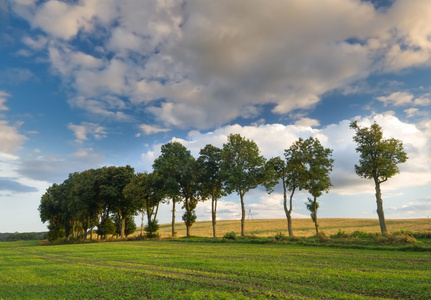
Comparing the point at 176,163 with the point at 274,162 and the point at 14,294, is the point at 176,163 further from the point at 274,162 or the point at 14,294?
the point at 14,294

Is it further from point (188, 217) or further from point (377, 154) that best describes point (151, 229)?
point (377, 154)

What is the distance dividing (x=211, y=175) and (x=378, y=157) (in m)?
39.2

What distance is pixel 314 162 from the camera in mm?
59562

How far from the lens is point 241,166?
67375 millimetres

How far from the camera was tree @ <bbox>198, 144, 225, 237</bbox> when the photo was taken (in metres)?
73.2

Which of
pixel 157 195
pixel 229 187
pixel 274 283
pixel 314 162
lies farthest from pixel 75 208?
pixel 274 283

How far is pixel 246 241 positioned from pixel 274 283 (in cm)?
3719

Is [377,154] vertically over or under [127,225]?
over

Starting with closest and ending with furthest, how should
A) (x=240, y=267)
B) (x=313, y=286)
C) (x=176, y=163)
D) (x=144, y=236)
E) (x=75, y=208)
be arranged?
(x=313, y=286) → (x=240, y=267) → (x=176, y=163) → (x=144, y=236) → (x=75, y=208)

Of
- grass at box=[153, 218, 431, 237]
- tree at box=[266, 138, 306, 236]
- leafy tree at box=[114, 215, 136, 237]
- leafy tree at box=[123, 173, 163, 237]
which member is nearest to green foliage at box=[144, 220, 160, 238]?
leafy tree at box=[123, 173, 163, 237]

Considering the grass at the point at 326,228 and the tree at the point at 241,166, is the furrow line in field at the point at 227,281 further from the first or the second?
the grass at the point at 326,228

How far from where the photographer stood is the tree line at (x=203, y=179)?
53938mm

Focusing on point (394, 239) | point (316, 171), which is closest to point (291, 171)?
point (316, 171)

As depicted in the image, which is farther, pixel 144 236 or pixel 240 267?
pixel 144 236
